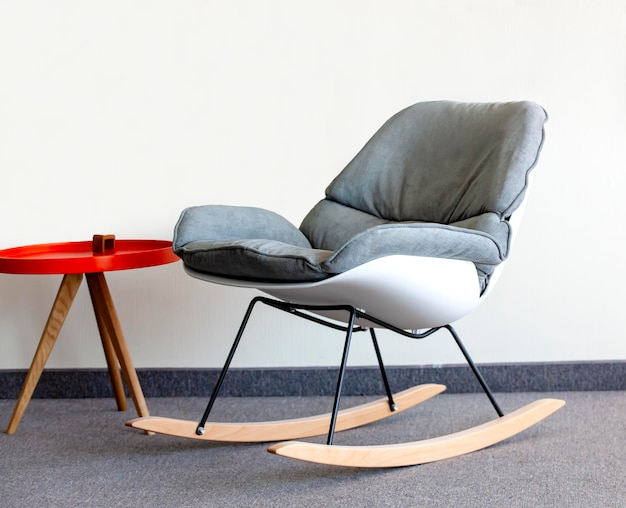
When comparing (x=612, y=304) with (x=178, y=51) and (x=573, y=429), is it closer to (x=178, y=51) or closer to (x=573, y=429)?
(x=573, y=429)

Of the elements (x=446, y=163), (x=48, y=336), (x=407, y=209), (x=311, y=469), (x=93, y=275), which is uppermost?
Answer: (x=446, y=163)

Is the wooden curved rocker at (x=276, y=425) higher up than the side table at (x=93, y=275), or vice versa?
the side table at (x=93, y=275)

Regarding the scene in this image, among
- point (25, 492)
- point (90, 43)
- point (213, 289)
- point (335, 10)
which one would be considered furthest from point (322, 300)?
point (90, 43)

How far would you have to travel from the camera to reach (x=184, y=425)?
188cm

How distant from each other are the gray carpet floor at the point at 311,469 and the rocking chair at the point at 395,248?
6 centimetres

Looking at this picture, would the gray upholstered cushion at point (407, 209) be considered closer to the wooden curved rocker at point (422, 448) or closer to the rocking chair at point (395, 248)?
the rocking chair at point (395, 248)

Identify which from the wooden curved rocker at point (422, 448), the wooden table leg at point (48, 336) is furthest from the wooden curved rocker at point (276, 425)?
the wooden table leg at point (48, 336)

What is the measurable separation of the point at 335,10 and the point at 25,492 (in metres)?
1.56

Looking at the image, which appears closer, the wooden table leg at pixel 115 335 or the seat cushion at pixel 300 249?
the seat cushion at pixel 300 249

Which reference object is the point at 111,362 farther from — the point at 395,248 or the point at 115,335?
the point at 395,248

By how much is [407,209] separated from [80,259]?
2.65 ft

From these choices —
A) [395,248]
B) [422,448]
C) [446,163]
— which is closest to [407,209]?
[446,163]

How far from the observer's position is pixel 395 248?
1.57 metres

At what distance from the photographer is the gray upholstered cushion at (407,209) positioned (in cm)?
158
